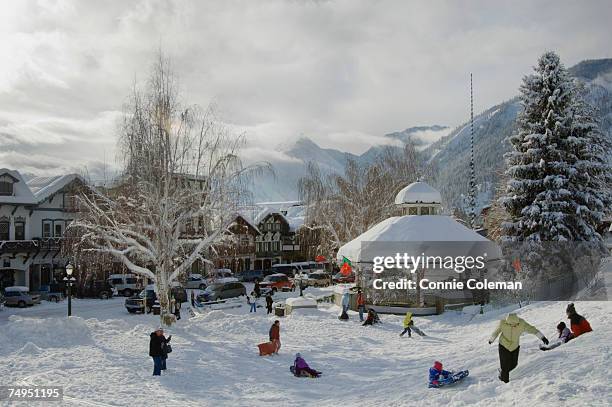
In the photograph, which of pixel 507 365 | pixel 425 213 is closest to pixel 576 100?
pixel 425 213

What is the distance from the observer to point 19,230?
41531 millimetres

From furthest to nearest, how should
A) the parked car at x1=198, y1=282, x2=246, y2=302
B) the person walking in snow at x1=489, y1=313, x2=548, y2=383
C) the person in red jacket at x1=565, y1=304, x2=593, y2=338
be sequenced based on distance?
the parked car at x1=198, y1=282, x2=246, y2=302, the person in red jacket at x1=565, y1=304, x2=593, y2=338, the person walking in snow at x1=489, y1=313, x2=548, y2=383

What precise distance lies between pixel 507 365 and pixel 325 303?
20.6 meters

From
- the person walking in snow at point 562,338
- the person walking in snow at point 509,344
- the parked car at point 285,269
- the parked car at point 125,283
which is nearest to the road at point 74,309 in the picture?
the parked car at point 125,283

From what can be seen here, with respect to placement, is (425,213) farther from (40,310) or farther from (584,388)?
(40,310)

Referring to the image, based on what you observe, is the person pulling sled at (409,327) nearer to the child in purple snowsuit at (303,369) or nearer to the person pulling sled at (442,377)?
the child in purple snowsuit at (303,369)

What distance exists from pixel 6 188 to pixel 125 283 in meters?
11.4

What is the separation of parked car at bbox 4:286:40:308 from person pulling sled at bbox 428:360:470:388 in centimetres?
3154

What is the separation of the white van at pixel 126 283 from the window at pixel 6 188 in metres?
9.91

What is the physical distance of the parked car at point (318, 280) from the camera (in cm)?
4683

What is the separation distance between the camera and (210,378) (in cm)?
1512

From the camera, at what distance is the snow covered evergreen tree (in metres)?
27.6

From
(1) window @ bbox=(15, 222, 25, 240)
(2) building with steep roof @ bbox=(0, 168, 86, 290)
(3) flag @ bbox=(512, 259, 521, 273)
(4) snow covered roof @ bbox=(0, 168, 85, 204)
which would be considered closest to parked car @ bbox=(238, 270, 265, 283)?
(2) building with steep roof @ bbox=(0, 168, 86, 290)

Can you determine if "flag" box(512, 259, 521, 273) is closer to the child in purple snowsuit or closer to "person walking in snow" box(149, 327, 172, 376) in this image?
the child in purple snowsuit
